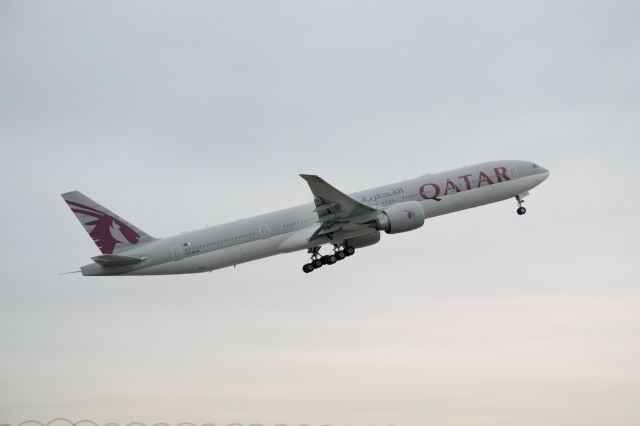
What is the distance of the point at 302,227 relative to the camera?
58.6 metres

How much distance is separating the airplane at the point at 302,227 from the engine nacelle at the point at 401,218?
0.24 ft

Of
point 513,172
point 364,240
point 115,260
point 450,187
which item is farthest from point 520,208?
point 115,260

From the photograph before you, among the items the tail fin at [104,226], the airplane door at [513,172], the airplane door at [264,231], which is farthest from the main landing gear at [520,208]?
the tail fin at [104,226]

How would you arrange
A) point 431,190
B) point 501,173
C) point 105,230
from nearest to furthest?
point 105,230, point 431,190, point 501,173

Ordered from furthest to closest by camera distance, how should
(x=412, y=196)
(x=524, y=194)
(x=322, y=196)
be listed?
1. (x=524, y=194)
2. (x=412, y=196)
3. (x=322, y=196)

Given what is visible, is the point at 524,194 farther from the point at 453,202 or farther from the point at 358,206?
the point at 358,206

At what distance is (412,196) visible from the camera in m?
59.3

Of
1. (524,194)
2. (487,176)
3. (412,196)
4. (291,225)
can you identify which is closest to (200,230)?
(291,225)

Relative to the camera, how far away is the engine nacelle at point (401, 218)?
5628cm

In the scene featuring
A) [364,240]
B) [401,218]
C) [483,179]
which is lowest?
[364,240]

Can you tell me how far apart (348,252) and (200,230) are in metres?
12.0

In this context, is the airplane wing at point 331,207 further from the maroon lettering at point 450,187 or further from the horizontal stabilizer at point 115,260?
the horizontal stabilizer at point 115,260

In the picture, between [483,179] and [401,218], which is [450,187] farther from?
[401,218]

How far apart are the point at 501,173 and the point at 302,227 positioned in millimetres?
17485
